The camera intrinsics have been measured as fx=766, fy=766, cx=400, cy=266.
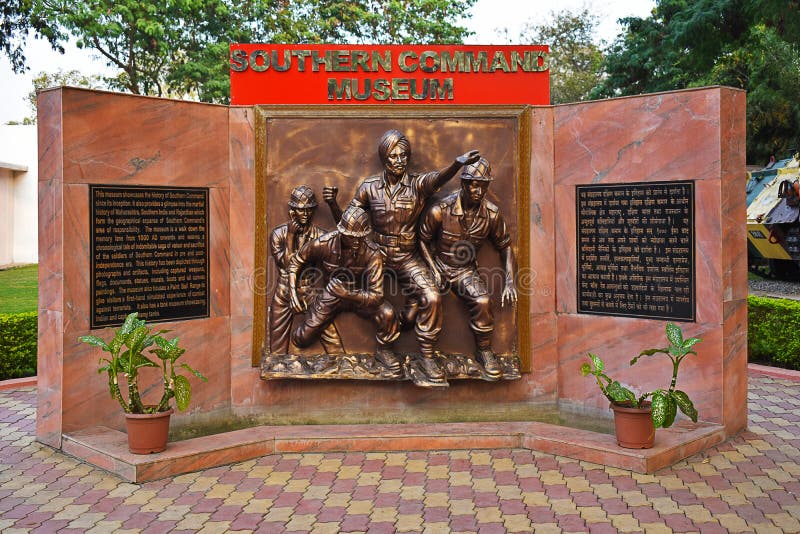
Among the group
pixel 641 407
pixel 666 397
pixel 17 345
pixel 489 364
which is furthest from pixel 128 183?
pixel 666 397

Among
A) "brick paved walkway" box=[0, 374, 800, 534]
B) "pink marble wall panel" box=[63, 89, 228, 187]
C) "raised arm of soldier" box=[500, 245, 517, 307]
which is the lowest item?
"brick paved walkway" box=[0, 374, 800, 534]

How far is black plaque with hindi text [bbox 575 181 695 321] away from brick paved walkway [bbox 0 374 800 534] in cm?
146

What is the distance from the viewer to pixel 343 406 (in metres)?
7.75

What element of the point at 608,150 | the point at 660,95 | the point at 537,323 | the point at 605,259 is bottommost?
the point at 537,323

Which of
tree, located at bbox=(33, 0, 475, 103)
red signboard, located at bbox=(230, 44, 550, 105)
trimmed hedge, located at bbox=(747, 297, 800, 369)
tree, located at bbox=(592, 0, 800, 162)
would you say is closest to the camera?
red signboard, located at bbox=(230, 44, 550, 105)

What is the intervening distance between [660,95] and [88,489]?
6.08 metres

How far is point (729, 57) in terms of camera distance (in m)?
25.3

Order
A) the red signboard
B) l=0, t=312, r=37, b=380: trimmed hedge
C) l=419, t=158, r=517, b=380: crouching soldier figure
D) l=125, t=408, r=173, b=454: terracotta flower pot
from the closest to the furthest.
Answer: l=125, t=408, r=173, b=454: terracotta flower pot, l=419, t=158, r=517, b=380: crouching soldier figure, the red signboard, l=0, t=312, r=37, b=380: trimmed hedge

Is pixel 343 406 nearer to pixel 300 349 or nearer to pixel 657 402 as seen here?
pixel 300 349

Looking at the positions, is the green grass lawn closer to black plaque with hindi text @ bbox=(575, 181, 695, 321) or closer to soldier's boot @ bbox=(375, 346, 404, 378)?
soldier's boot @ bbox=(375, 346, 404, 378)

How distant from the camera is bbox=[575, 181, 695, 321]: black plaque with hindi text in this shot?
23.6 ft

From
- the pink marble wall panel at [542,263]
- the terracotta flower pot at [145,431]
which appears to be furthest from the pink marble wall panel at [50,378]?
the pink marble wall panel at [542,263]

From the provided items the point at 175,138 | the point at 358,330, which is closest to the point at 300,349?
the point at 358,330

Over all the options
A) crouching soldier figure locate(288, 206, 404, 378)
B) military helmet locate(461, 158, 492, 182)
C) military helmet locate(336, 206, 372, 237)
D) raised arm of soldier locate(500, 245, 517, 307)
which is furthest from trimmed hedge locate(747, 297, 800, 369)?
military helmet locate(336, 206, 372, 237)
